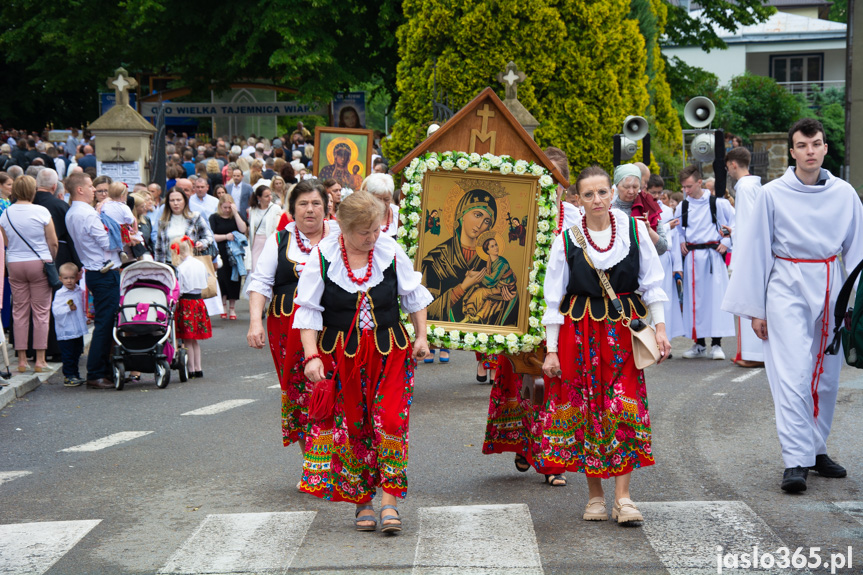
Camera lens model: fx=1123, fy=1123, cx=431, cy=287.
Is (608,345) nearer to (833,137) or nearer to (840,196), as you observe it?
(840,196)

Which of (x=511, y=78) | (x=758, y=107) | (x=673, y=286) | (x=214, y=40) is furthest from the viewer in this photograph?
(x=758, y=107)

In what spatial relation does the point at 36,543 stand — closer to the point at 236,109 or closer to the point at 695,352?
the point at 695,352

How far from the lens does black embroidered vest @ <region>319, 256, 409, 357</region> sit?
6.03 meters

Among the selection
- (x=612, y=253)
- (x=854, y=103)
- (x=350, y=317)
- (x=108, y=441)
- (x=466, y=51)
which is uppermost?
(x=466, y=51)

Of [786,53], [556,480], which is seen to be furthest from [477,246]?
[786,53]

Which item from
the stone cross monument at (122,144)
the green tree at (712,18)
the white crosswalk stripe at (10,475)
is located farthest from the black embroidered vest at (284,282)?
the green tree at (712,18)

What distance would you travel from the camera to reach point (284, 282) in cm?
745

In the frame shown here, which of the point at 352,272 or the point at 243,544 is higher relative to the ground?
the point at 352,272

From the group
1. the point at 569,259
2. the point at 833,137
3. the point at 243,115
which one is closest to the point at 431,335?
the point at 569,259

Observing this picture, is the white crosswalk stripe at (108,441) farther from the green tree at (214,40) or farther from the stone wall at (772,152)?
the stone wall at (772,152)

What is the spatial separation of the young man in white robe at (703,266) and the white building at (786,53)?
4243 cm

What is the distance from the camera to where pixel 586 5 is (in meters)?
23.2

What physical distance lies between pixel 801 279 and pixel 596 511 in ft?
6.82

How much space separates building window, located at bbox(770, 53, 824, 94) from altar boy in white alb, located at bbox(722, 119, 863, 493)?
171 feet
